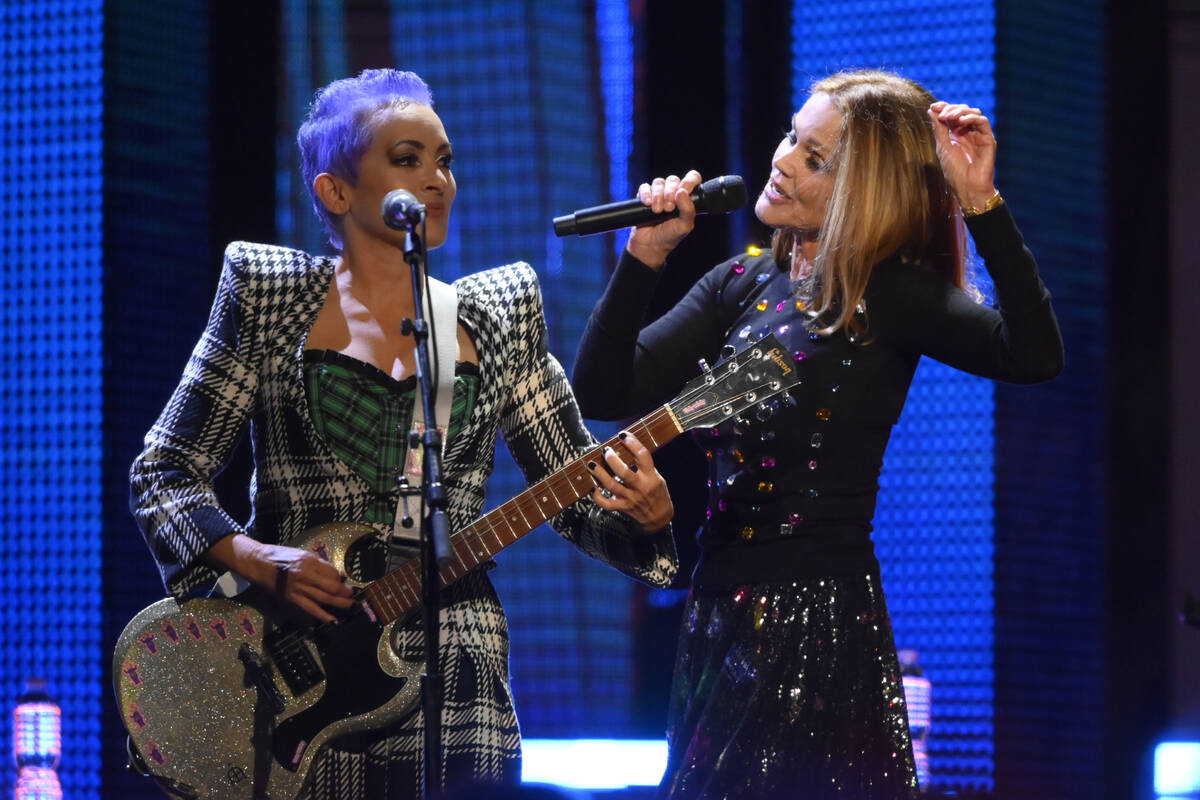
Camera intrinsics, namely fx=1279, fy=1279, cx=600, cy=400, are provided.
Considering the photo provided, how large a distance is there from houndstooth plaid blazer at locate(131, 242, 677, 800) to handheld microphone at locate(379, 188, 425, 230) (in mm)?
410

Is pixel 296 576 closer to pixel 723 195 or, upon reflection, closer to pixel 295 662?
pixel 295 662

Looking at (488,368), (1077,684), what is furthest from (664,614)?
(488,368)

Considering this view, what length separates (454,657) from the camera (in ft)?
7.95

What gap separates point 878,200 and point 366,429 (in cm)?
106

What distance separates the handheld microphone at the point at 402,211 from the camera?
7.14ft

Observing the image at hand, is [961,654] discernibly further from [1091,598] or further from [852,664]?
[852,664]

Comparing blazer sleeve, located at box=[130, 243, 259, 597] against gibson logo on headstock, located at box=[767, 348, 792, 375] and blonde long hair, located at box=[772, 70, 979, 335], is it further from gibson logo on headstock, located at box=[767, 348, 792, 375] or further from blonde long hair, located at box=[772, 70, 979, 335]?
blonde long hair, located at box=[772, 70, 979, 335]

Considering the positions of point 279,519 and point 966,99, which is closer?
point 279,519

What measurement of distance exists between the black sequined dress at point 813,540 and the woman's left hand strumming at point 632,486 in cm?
11

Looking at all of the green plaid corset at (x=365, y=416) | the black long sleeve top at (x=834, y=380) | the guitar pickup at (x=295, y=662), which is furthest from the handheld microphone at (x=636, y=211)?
the guitar pickup at (x=295, y=662)

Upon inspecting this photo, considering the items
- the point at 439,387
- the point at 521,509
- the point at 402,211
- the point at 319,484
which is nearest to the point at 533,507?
the point at 521,509

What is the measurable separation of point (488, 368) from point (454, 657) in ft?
1.89

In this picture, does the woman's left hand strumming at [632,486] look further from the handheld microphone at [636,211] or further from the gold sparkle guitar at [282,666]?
the handheld microphone at [636,211]

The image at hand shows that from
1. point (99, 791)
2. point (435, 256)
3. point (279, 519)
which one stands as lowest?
point (99, 791)
